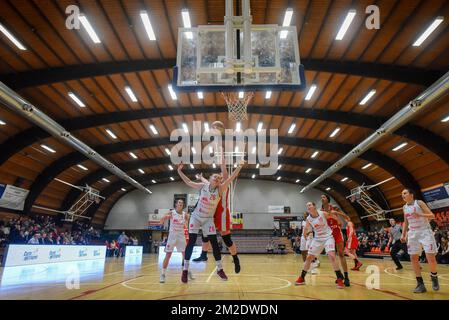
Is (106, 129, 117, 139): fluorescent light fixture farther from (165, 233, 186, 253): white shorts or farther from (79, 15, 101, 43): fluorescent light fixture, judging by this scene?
(165, 233, 186, 253): white shorts

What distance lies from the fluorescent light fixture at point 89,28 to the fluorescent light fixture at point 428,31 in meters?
11.9

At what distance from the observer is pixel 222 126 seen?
521 centimetres

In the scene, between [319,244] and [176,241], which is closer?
[319,244]

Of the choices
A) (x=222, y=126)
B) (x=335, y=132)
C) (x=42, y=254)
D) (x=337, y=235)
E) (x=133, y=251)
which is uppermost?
(x=335, y=132)

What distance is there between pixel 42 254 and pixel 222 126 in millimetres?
12933

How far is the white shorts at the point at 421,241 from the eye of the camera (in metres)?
5.49

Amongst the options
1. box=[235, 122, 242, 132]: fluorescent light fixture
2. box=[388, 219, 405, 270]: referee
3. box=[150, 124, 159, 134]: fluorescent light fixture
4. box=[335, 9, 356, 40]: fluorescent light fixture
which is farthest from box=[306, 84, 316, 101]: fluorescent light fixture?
box=[150, 124, 159, 134]: fluorescent light fixture

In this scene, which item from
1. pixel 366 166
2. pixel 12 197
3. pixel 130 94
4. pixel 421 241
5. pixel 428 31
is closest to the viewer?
pixel 421 241

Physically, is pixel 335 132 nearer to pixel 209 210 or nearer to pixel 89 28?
pixel 89 28

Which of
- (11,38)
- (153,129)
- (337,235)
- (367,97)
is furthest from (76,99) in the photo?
(367,97)

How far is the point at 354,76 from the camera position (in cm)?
1361

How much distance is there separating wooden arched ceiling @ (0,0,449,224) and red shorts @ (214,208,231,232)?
742 cm

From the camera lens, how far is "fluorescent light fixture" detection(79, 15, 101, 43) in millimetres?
10387
